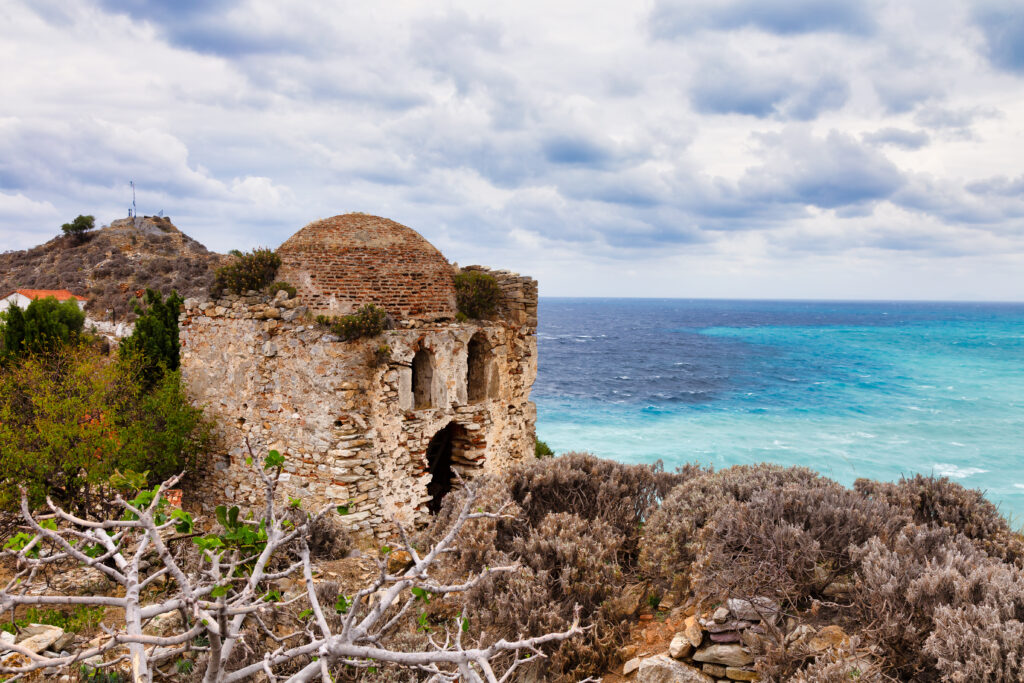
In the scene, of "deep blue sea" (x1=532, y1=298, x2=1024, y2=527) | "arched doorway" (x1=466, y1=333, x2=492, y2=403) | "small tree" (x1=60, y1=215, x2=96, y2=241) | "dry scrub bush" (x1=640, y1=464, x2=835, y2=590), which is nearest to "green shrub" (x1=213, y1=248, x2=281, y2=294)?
"arched doorway" (x1=466, y1=333, x2=492, y2=403)

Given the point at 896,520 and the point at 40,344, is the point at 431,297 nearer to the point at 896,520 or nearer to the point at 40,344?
the point at 896,520

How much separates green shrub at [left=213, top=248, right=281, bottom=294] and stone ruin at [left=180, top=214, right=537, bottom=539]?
0.68 ft

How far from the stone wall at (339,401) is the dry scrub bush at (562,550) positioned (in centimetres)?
187

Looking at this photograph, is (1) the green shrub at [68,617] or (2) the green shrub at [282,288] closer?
(1) the green shrub at [68,617]

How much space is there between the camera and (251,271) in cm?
1198

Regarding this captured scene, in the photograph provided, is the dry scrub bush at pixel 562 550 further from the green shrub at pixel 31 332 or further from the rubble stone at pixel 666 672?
the green shrub at pixel 31 332

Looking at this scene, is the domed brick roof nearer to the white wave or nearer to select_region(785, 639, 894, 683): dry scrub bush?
select_region(785, 639, 894, 683): dry scrub bush

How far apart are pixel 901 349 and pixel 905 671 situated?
106749mm

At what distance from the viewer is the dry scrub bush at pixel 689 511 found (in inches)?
276

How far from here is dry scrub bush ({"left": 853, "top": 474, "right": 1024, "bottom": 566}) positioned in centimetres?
654

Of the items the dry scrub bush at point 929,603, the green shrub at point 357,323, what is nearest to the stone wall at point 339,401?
the green shrub at point 357,323

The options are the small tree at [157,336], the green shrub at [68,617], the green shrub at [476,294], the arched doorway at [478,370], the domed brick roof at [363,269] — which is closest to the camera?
the green shrub at [68,617]

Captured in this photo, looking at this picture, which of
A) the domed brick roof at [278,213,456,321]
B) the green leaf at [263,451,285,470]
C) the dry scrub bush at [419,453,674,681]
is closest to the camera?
the green leaf at [263,451,285,470]

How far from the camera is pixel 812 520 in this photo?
6.37 metres
